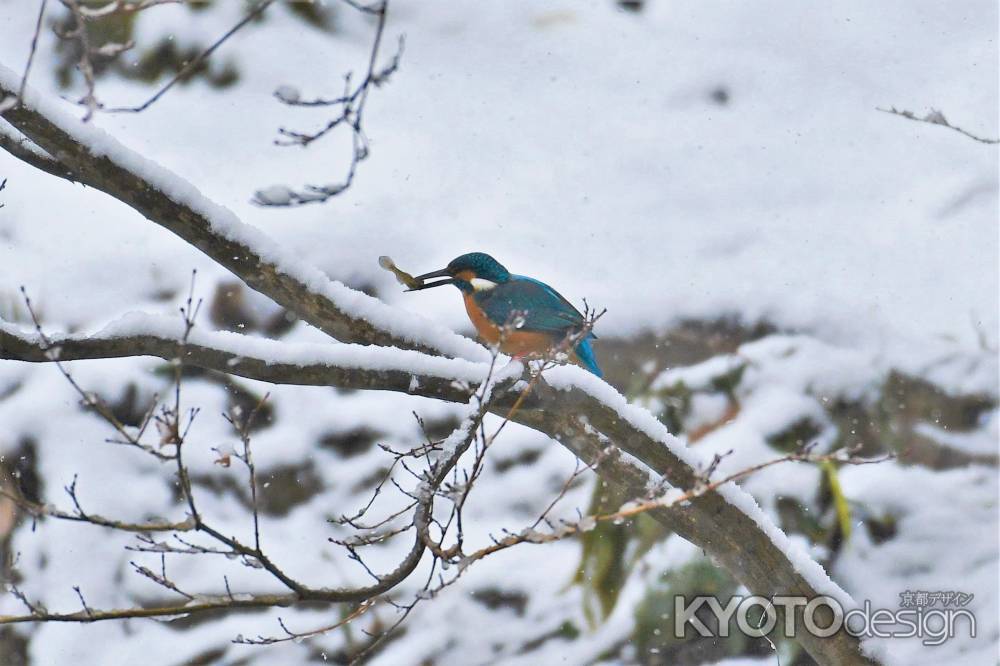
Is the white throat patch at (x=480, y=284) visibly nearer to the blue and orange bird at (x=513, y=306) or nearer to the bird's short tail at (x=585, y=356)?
the blue and orange bird at (x=513, y=306)

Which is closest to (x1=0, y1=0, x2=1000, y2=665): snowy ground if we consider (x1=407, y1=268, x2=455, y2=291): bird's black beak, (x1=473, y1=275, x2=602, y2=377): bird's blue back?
(x1=473, y1=275, x2=602, y2=377): bird's blue back

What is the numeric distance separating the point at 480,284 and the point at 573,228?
2.93m

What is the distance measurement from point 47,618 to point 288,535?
278 cm

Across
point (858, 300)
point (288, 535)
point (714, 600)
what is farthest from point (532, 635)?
point (858, 300)

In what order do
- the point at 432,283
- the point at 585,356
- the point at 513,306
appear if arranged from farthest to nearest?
the point at 585,356 → the point at 513,306 → the point at 432,283

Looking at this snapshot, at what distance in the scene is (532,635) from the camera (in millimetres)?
4258

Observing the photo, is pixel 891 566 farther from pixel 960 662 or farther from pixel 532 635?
pixel 532 635

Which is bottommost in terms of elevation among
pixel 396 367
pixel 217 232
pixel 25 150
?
pixel 396 367

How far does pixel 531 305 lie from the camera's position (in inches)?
120

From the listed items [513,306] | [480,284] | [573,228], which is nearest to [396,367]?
[513,306]

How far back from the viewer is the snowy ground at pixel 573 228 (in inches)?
171

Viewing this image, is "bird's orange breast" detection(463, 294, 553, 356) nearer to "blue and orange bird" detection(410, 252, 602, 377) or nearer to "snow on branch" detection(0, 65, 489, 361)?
"blue and orange bird" detection(410, 252, 602, 377)

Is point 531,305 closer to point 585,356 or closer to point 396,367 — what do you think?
point 585,356

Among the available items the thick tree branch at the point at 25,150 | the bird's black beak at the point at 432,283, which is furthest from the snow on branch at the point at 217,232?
the bird's black beak at the point at 432,283
